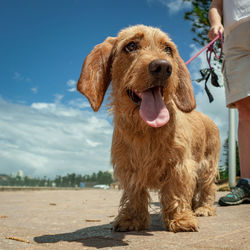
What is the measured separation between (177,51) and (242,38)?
52.3 inches

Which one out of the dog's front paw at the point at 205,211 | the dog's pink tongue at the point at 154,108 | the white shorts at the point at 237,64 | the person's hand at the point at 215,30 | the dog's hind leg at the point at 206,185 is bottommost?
the dog's front paw at the point at 205,211

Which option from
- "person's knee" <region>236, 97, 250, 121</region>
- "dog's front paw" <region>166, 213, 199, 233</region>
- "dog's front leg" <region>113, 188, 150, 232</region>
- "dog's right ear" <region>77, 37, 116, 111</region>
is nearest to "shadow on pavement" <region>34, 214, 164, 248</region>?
"dog's front leg" <region>113, 188, 150, 232</region>

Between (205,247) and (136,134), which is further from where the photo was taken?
(136,134)

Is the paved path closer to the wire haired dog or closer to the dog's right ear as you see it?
the wire haired dog

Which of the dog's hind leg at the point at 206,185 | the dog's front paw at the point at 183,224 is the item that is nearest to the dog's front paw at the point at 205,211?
the dog's hind leg at the point at 206,185

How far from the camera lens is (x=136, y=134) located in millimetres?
2986

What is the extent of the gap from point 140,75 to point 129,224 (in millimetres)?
1410

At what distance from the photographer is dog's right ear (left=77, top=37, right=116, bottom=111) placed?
3.05 metres

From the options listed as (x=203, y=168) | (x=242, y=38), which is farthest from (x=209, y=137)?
(x=242, y=38)

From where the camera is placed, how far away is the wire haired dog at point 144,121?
9.14 feet

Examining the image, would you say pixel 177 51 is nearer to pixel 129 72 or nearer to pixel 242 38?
pixel 129 72

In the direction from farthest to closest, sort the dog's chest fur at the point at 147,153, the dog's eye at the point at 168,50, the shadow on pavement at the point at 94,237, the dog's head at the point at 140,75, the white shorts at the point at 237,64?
the white shorts at the point at 237,64
the dog's eye at the point at 168,50
the dog's chest fur at the point at 147,153
the dog's head at the point at 140,75
the shadow on pavement at the point at 94,237

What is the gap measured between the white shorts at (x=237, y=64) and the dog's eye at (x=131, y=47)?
1.91m

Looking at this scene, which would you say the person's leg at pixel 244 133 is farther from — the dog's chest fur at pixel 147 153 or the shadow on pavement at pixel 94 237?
the shadow on pavement at pixel 94 237
